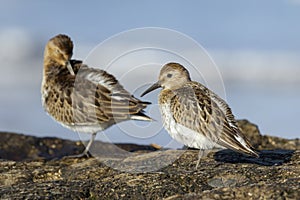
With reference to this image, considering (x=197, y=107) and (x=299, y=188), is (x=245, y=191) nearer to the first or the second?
(x=299, y=188)

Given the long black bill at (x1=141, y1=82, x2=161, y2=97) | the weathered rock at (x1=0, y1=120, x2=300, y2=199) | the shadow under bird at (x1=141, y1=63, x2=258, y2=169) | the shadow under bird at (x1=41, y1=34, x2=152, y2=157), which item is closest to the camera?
the weathered rock at (x1=0, y1=120, x2=300, y2=199)

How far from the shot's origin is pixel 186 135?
9562 millimetres

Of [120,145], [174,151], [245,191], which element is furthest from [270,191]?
[120,145]

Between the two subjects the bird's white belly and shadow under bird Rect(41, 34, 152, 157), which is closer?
the bird's white belly

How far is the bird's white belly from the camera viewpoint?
9438 mm

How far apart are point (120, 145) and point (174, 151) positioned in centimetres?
360

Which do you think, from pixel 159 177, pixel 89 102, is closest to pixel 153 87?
pixel 89 102

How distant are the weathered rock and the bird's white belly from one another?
34cm

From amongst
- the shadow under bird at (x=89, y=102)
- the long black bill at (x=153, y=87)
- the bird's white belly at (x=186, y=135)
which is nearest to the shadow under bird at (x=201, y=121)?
the bird's white belly at (x=186, y=135)

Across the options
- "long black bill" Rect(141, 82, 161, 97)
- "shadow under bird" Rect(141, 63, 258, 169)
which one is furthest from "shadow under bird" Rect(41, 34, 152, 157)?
"shadow under bird" Rect(141, 63, 258, 169)

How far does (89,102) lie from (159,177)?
4.37 metres

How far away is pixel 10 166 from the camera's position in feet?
35.3

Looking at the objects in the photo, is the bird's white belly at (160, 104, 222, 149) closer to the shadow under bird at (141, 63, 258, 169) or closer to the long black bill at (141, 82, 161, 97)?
the shadow under bird at (141, 63, 258, 169)

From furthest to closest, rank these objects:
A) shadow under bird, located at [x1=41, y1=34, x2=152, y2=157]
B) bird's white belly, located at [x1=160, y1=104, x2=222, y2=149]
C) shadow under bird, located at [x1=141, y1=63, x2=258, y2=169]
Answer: shadow under bird, located at [x1=41, y1=34, x2=152, y2=157], bird's white belly, located at [x1=160, y1=104, x2=222, y2=149], shadow under bird, located at [x1=141, y1=63, x2=258, y2=169]
